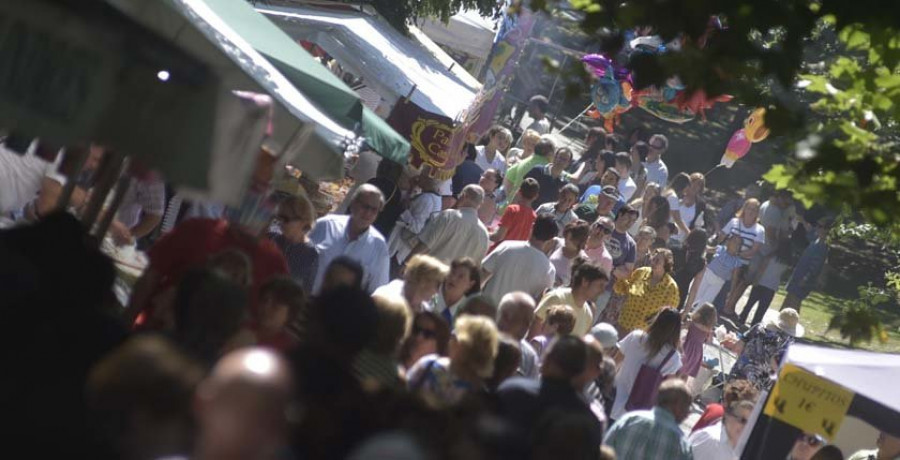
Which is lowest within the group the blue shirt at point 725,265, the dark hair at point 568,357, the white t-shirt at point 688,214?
the dark hair at point 568,357

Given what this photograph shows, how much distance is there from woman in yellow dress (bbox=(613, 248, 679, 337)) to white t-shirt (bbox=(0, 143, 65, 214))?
5.79m

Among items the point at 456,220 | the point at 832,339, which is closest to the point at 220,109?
the point at 456,220

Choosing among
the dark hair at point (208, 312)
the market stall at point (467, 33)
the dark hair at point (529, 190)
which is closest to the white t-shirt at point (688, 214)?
the dark hair at point (529, 190)

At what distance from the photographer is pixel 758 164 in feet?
107

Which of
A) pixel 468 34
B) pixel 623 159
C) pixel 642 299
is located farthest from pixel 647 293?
pixel 468 34

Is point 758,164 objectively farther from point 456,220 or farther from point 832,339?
point 456,220

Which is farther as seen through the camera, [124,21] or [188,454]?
[124,21]

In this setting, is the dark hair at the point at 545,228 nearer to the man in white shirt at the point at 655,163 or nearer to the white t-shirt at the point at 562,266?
the white t-shirt at the point at 562,266

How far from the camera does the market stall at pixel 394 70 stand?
1389 cm

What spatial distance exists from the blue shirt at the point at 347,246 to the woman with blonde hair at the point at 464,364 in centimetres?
267

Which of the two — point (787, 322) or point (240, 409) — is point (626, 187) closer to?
point (787, 322)

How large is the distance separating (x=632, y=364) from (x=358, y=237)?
2.27m

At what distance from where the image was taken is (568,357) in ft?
24.0

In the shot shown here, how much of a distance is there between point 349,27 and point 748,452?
9370 mm
